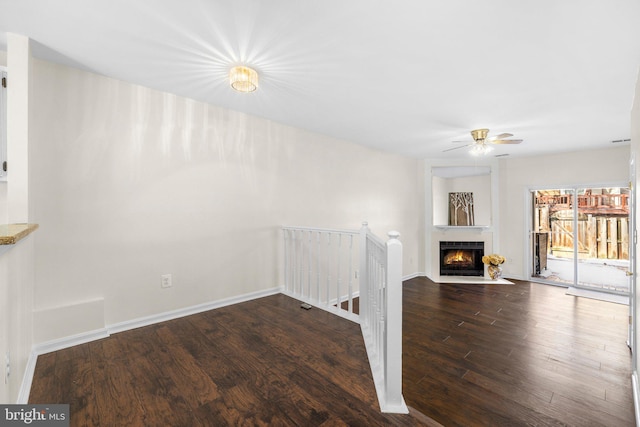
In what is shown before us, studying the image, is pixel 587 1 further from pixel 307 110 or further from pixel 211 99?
pixel 211 99

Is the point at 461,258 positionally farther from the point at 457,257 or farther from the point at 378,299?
the point at 378,299

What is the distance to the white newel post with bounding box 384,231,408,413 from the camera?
5.37ft

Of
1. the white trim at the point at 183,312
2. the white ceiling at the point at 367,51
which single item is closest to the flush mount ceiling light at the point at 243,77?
the white ceiling at the point at 367,51

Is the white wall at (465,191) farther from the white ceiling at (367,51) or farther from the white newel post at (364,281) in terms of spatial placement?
the white newel post at (364,281)

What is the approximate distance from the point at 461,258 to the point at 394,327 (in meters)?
4.58

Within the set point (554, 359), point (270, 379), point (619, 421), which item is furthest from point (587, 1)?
point (270, 379)

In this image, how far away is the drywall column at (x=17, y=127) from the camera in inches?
71.2

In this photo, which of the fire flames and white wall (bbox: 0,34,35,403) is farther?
the fire flames

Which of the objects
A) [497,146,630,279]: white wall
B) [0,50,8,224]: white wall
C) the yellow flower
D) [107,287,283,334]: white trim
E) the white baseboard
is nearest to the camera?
the white baseboard

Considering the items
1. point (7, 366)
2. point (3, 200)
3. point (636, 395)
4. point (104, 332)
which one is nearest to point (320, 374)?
point (7, 366)

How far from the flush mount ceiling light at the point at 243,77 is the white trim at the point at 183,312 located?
2245 mm

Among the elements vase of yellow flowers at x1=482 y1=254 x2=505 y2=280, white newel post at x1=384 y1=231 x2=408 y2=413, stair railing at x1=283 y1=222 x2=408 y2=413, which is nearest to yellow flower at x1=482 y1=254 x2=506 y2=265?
vase of yellow flowers at x1=482 y1=254 x2=505 y2=280

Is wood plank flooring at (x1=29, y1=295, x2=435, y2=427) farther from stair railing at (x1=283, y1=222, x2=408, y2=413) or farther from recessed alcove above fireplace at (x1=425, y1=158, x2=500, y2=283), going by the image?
recessed alcove above fireplace at (x1=425, y1=158, x2=500, y2=283)

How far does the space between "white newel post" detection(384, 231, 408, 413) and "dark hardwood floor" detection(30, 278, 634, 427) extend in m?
0.15
